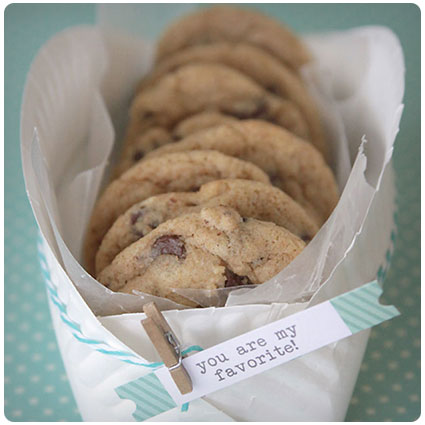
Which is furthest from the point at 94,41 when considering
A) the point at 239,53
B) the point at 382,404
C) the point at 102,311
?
the point at 382,404

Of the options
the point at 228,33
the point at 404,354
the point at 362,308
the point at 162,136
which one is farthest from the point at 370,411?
the point at 228,33

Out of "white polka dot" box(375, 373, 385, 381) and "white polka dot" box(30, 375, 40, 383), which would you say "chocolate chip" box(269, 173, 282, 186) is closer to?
"white polka dot" box(375, 373, 385, 381)

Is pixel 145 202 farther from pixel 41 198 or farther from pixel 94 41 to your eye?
pixel 94 41

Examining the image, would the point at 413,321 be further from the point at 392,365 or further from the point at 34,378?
the point at 34,378

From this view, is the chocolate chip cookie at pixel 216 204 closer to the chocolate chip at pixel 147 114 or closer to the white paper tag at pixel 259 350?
the white paper tag at pixel 259 350

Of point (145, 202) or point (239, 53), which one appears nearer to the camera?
point (145, 202)

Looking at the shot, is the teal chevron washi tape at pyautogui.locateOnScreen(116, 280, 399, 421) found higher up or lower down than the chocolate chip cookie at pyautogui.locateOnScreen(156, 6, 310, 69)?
lower down

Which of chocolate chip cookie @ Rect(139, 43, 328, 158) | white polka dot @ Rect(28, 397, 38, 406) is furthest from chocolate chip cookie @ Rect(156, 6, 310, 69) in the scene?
white polka dot @ Rect(28, 397, 38, 406)
